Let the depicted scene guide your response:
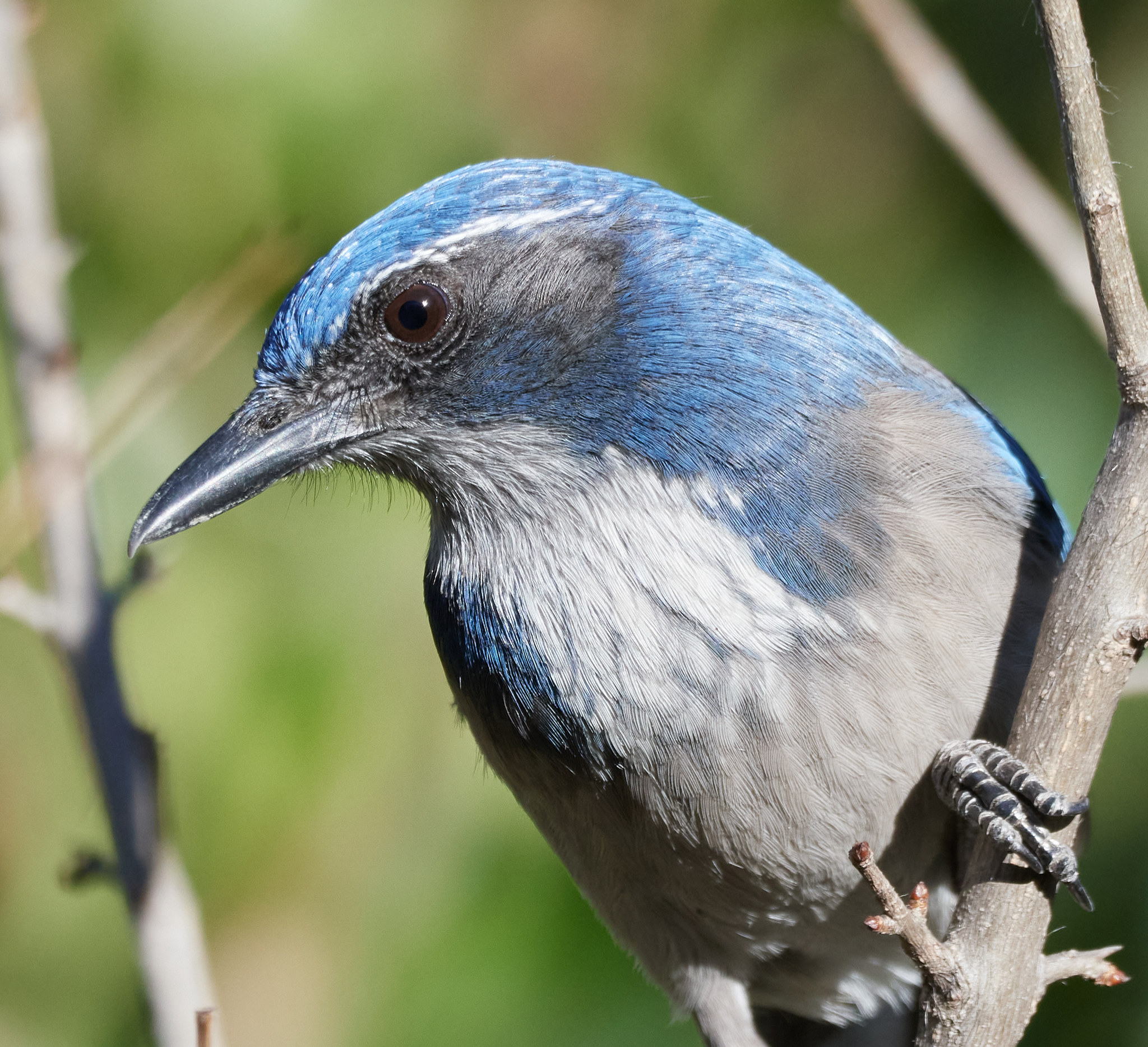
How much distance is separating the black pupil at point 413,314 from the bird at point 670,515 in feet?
0.04

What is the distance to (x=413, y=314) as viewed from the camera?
10.7 ft

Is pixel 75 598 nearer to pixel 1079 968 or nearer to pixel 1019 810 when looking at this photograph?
pixel 1019 810

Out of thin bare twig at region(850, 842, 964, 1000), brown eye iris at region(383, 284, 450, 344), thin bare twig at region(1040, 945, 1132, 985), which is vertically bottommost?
thin bare twig at region(1040, 945, 1132, 985)

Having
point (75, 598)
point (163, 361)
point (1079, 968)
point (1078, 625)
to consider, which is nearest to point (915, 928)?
point (1079, 968)

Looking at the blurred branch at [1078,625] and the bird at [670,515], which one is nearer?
the blurred branch at [1078,625]

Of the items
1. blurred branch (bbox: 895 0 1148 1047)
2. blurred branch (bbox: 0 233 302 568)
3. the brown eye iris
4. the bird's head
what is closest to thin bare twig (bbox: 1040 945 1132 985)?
blurred branch (bbox: 895 0 1148 1047)

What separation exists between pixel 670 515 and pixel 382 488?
180 cm

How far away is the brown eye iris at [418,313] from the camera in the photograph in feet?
10.6

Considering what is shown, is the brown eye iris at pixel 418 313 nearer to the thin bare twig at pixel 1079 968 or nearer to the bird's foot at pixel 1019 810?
the bird's foot at pixel 1019 810

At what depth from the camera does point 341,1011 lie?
4.82 metres

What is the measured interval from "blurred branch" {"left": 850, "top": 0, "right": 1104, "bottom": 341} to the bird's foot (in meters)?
1.61

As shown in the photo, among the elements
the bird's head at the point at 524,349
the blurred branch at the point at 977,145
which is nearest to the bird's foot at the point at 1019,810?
the bird's head at the point at 524,349

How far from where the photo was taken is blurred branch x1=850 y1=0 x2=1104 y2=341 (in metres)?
4.08

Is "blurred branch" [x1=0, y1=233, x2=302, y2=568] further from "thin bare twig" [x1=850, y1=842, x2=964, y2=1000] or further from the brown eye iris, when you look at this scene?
"thin bare twig" [x1=850, y1=842, x2=964, y2=1000]
